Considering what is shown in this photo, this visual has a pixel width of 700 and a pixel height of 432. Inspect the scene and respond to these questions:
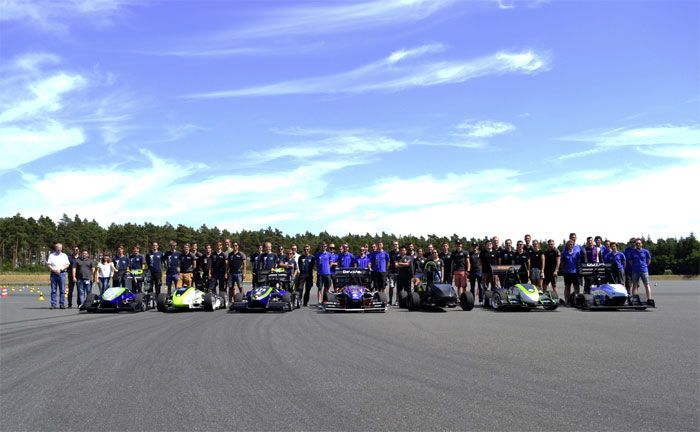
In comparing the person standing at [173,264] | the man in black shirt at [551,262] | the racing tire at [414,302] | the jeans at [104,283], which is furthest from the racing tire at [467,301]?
the jeans at [104,283]

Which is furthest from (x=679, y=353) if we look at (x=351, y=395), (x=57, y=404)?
(x=57, y=404)

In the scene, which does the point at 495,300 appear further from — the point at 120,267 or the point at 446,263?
the point at 120,267

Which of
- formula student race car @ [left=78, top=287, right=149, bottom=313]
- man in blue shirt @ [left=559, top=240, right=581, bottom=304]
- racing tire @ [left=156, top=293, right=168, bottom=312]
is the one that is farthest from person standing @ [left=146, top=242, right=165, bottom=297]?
man in blue shirt @ [left=559, top=240, right=581, bottom=304]

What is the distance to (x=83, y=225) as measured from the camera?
123m

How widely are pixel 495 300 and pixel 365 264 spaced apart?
5.12m

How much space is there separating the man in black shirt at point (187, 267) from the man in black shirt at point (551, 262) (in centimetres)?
1228

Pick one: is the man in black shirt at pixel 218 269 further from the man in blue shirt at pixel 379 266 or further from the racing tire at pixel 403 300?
the racing tire at pixel 403 300

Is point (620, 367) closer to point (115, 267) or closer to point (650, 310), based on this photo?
point (650, 310)

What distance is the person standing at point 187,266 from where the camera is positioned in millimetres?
20562

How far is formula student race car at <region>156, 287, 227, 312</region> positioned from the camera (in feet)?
60.6

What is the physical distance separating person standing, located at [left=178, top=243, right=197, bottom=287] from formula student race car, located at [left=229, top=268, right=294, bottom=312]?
111 inches

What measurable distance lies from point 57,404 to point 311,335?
19.8 ft

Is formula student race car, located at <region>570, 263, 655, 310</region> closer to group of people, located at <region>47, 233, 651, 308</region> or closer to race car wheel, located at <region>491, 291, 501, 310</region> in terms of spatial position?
group of people, located at <region>47, 233, 651, 308</region>

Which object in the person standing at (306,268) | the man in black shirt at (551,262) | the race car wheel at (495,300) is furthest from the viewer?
the person standing at (306,268)
